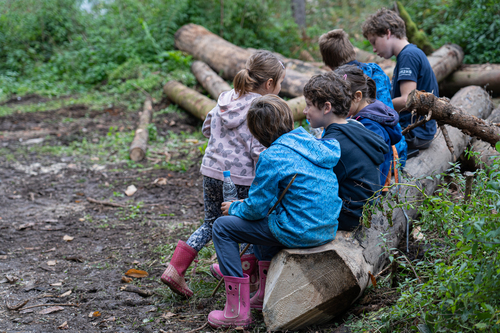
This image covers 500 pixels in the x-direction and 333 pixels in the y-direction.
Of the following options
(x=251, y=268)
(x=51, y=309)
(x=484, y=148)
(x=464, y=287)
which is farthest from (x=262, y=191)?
(x=484, y=148)

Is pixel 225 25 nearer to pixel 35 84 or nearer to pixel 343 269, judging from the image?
pixel 35 84

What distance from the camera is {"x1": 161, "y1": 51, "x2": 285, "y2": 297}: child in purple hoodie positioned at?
322 cm

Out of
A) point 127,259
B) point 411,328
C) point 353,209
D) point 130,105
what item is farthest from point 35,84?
point 411,328

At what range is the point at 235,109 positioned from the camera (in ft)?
10.6

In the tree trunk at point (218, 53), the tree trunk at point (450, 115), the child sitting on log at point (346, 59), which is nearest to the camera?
the tree trunk at point (450, 115)

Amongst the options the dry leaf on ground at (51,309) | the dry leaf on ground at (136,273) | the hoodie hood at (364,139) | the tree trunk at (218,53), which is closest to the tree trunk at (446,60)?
A: the tree trunk at (218,53)

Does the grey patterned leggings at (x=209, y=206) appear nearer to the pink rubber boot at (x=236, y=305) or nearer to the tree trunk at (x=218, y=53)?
the pink rubber boot at (x=236, y=305)

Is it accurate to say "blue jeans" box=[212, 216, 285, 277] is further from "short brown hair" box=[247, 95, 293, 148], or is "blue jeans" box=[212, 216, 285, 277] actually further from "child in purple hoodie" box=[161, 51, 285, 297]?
"short brown hair" box=[247, 95, 293, 148]

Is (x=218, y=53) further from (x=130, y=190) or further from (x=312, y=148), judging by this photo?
(x=312, y=148)

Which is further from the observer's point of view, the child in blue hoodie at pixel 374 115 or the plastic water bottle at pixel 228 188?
the child in blue hoodie at pixel 374 115

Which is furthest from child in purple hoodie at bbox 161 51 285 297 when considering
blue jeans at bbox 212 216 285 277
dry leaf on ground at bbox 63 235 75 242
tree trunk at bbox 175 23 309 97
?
tree trunk at bbox 175 23 309 97

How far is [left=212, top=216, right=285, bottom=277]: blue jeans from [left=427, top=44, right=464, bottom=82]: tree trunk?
5.66 meters

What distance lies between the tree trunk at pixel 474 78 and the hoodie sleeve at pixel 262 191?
19.4 ft

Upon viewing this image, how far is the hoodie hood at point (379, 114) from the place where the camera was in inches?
132
